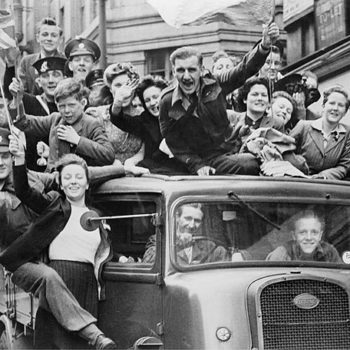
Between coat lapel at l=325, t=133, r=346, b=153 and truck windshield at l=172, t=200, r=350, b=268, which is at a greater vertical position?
coat lapel at l=325, t=133, r=346, b=153

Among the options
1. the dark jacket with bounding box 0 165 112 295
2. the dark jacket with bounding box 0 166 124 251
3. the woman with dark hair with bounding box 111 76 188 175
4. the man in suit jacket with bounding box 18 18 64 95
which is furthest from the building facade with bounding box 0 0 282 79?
the dark jacket with bounding box 0 165 112 295

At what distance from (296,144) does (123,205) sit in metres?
1.79

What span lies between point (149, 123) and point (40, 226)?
1624mm

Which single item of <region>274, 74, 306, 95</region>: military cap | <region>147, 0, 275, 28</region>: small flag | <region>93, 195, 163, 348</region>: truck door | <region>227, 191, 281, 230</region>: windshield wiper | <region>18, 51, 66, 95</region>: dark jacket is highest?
<region>147, 0, 275, 28</region>: small flag

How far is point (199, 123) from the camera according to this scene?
22.4 ft

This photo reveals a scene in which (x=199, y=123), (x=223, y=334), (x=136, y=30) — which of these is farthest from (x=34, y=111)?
(x=223, y=334)

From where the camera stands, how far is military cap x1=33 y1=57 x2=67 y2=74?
7.94m

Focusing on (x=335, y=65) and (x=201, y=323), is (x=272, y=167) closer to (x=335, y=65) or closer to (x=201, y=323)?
(x=201, y=323)

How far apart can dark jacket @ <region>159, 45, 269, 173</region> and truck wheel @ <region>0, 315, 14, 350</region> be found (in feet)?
5.81

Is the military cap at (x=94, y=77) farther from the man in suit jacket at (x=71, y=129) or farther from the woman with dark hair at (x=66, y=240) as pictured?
the woman with dark hair at (x=66, y=240)

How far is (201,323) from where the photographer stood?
5508 millimetres

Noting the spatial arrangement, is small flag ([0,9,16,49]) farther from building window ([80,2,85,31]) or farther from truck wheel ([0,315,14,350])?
truck wheel ([0,315,14,350])

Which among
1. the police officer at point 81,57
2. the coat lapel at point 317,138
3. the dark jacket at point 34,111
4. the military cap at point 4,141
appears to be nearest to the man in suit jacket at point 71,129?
the dark jacket at point 34,111

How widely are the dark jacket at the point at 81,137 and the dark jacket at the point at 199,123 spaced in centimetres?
51
